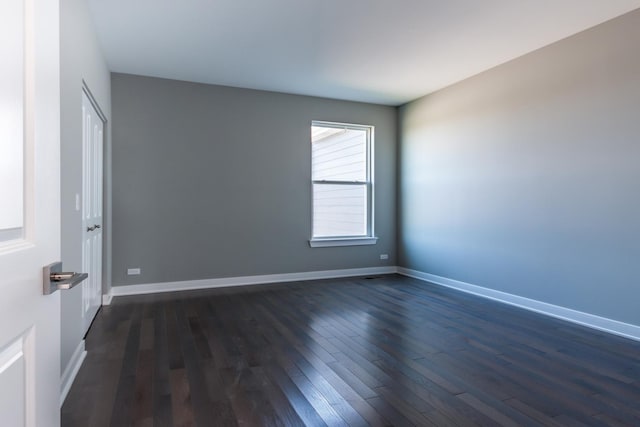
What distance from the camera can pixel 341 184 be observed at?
5.68m

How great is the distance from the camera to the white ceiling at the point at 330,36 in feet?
9.74

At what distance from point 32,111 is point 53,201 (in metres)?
0.23

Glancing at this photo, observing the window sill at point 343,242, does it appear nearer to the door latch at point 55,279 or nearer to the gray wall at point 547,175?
the gray wall at point 547,175

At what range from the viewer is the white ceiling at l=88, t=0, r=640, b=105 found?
2969mm

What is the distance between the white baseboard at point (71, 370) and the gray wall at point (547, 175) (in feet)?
13.3

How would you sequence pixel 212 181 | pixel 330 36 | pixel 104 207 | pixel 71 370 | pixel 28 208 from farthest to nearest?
pixel 212 181, pixel 104 207, pixel 330 36, pixel 71 370, pixel 28 208

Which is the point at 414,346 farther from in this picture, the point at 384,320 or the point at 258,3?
the point at 258,3

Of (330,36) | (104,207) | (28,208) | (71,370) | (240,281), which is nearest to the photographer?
(28,208)

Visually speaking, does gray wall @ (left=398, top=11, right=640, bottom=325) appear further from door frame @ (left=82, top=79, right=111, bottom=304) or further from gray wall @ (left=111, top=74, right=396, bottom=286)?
door frame @ (left=82, top=79, right=111, bottom=304)

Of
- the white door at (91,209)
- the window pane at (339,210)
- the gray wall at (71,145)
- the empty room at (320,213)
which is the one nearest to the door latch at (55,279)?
the empty room at (320,213)

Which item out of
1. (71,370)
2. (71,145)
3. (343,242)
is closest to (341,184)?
(343,242)

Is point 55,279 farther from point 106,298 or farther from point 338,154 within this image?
point 338,154

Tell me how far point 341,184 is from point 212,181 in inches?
76.3

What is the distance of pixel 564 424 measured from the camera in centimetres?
183
